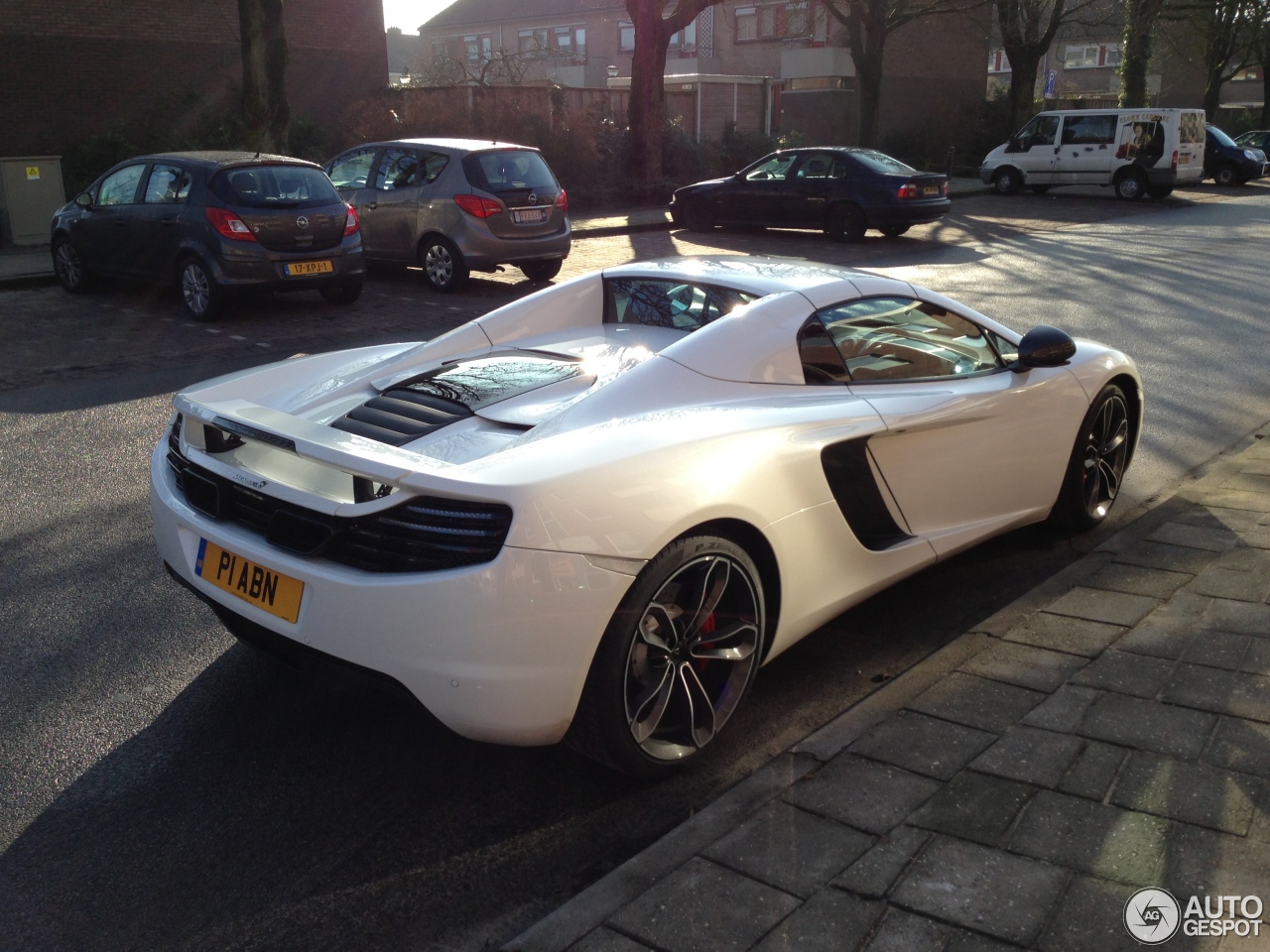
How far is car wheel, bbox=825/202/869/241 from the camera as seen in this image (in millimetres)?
18094

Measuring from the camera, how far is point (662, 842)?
2781 mm

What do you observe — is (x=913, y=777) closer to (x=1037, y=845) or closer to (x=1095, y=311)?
(x=1037, y=845)

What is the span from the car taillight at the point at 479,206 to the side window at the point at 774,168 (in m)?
7.44

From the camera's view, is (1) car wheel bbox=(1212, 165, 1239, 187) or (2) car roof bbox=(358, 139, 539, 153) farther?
(1) car wheel bbox=(1212, 165, 1239, 187)

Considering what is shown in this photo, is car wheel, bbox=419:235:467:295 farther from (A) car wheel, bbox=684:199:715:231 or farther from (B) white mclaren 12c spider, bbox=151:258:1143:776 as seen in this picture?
(B) white mclaren 12c spider, bbox=151:258:1143:776

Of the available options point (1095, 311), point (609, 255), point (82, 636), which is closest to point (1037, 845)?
point (82, 636)

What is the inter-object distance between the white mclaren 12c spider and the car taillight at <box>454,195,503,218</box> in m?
8.59

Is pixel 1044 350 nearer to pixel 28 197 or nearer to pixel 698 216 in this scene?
pixel 698 216

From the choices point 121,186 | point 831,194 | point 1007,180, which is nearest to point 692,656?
point 121,186

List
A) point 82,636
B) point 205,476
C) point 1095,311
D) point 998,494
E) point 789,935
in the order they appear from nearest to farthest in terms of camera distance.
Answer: point 789,935 → point 205,476 → point 82,636 → point 998,494 → point 1095,311

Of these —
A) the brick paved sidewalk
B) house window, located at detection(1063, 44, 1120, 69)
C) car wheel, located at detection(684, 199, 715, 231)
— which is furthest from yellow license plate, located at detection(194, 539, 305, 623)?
house window, located at detection(1063, 44, 1120, 69)

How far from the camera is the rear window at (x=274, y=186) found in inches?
429

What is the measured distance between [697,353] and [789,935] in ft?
5.85

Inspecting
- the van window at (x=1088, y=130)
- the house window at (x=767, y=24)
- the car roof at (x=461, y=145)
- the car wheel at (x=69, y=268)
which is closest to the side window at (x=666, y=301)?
the car roof at (x=461, y=145)
